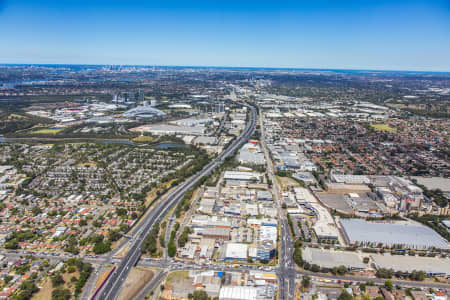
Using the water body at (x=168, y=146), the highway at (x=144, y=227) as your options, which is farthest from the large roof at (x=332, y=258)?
the water body at (x=168, y=146)

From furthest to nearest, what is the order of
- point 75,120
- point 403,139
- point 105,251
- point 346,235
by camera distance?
point 75,120
point 403,139
point 346,235
point 105,251

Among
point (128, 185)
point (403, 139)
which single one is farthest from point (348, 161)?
point (128, 185)

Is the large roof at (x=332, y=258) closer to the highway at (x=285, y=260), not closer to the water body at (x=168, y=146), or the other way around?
the highway at (x=285, y=260)

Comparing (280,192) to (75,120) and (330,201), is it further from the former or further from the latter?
(75,120)

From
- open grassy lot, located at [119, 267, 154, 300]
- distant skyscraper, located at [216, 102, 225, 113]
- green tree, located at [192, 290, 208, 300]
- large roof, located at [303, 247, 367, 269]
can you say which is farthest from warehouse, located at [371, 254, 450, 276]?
distant skyscraper, located at [216, 102, 225, 113]

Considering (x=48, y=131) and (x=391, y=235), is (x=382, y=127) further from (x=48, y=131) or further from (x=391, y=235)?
(x=48, y=131)
